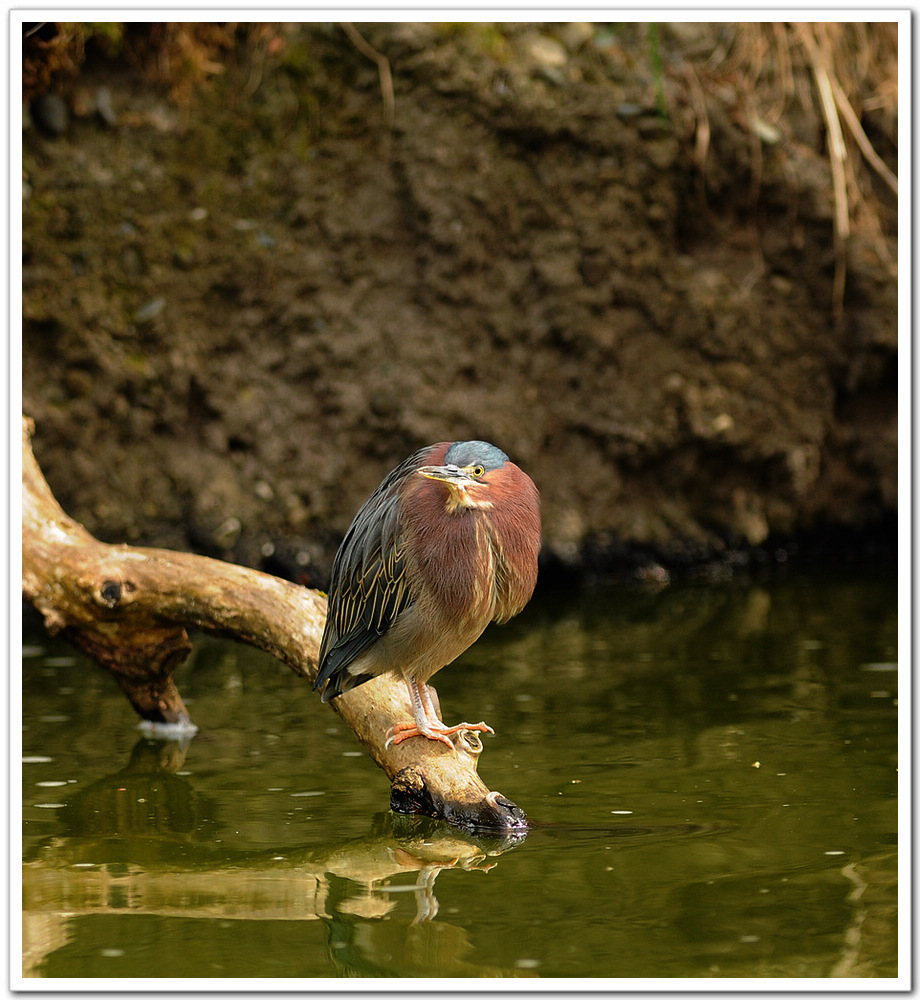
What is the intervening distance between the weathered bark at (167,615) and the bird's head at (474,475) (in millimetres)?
757

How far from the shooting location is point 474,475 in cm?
358

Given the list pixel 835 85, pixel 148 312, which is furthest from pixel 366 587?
pixel 835 85

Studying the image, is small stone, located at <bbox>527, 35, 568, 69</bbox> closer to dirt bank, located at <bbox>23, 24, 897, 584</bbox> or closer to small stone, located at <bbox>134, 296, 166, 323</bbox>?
dirt bank, located at <bbox>23, 24, 897, 584</bbox>

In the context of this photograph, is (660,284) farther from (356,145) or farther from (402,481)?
(402,481)

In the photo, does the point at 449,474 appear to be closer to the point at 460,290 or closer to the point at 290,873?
the point at 290,873

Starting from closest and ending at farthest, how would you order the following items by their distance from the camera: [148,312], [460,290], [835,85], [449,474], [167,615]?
[449,474], [167,615], [148,312], [460,290], [835,85]

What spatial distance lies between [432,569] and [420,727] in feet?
1.71

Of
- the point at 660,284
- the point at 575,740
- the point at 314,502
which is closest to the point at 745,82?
the point at 660,284

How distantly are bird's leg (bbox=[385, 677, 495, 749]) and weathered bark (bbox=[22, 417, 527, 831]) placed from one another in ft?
0.10

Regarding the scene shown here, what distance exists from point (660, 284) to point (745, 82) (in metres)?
1.35

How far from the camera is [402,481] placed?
150 inches

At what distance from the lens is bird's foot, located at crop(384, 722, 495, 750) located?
382 centimetres

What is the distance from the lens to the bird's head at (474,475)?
140 inches

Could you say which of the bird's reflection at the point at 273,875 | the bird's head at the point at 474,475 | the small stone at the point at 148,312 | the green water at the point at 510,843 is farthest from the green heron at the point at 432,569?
the small stone at the point at 148,312
